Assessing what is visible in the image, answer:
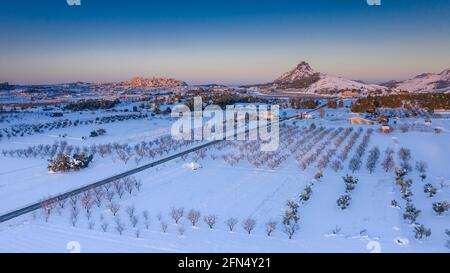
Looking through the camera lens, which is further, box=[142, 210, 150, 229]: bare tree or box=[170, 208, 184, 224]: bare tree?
box=[170, 208, 184, 224]: bare tree

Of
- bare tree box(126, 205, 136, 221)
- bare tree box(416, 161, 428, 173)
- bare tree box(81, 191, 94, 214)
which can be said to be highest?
bare tree box(81, 191, 94, 214)

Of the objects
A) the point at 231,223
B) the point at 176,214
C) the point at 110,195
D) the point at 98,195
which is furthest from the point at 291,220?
the point at 98,195

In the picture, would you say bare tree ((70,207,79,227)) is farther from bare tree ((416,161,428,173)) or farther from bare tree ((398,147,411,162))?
bare tree ((398,147,411,162))

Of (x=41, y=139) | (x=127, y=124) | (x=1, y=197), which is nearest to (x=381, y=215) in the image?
(x=1, y=197)

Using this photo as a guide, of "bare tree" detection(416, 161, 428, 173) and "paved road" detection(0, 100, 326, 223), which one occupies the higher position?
"paved road" detection(0, 100, 326, 223)

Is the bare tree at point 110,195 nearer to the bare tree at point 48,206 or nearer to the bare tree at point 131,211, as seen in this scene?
the bare tree at point 131,211

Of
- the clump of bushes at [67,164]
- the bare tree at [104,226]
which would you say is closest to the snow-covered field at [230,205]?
the bare tree at [104,226]

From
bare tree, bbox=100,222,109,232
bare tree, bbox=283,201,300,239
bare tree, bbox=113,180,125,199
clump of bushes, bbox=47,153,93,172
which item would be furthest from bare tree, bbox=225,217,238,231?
clump of bushes, bbox=47,153,93,172

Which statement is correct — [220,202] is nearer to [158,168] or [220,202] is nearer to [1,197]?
[158,168]
